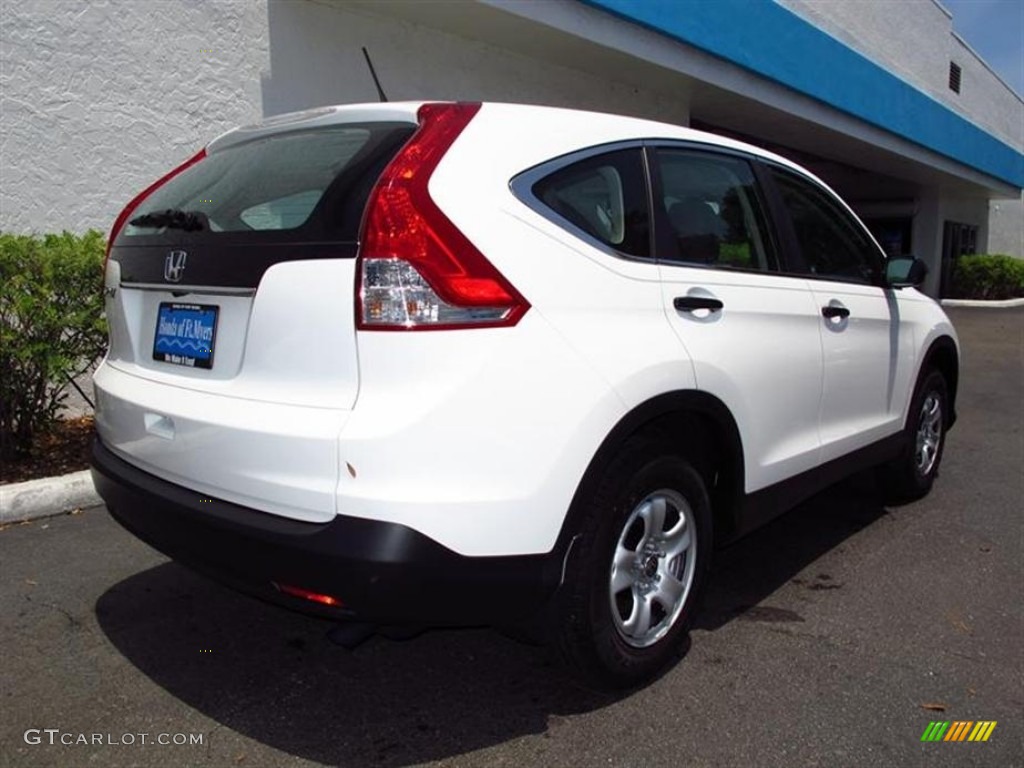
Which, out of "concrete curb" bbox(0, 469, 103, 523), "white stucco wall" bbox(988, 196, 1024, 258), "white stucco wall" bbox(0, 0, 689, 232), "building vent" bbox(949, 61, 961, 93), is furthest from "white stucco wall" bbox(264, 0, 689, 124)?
"white stucco wall" bbox(988, 196, 1024, 258)

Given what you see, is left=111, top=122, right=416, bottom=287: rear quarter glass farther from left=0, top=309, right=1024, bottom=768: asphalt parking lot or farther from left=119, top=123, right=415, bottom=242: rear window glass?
left=0, top=309, right=1024, bottom=768: asphalt parking lot

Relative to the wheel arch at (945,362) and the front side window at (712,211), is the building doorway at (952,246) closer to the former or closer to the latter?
the wheel arch at (945,362)

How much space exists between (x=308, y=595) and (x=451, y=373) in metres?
0.69

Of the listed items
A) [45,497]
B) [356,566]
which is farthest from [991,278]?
[356,566]

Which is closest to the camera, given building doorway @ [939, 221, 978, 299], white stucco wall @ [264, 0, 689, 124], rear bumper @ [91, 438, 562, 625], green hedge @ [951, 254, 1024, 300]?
rear bumper @ [91, 438, 562, 625]

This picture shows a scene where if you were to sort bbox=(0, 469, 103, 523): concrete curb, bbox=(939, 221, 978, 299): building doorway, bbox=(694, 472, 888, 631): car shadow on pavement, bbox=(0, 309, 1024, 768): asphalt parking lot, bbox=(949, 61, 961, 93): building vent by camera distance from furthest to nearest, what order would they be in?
1. bbox=(949, 61, 961, 93): building vent
2. bbox=(939, 221, 978, 299): building doorway
3. bbox=(0, 469, 103, 523): concrete curb
4. bbox=(694, 472, 888, 631): car shadow on pavement
5. bbox=(0, 309, 1024, 768): asphalt parking lot

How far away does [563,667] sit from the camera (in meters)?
2.62

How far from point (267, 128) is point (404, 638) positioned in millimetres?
1752

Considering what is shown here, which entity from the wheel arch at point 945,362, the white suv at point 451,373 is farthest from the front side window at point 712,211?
the wheel arch at point 945,362

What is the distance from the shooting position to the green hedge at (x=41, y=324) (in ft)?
15.1

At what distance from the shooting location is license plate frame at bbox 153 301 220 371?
2.53 metres

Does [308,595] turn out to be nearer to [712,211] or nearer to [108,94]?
[712,211]

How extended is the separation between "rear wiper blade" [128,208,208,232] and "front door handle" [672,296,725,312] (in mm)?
1510

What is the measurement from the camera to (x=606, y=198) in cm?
273
